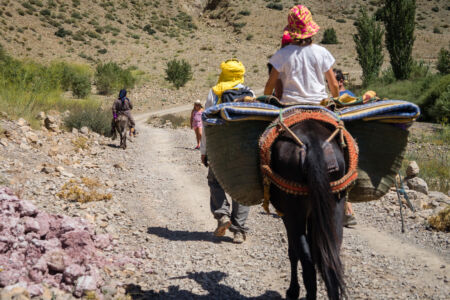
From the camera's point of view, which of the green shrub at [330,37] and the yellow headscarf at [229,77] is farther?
the green shrub at [330,37]

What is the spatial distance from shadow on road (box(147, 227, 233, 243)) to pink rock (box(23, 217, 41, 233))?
1.92m

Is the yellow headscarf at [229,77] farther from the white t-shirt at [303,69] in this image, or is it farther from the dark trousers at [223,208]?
the white t-shirt at [303,69]

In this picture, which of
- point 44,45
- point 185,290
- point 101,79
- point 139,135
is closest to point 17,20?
point 44,45

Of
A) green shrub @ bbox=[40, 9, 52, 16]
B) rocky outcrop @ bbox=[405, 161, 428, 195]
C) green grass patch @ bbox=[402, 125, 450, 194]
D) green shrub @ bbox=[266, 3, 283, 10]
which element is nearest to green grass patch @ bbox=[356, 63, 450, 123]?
green grass patch @ bbox=[402, 125, 450, 194]

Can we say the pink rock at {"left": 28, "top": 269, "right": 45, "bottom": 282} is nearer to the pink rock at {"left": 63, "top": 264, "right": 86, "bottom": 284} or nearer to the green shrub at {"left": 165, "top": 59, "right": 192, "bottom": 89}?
the pink rock at {"left": 63, "top": 264, "right": 86, "bottom": 284}

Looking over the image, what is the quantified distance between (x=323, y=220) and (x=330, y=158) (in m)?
0.46

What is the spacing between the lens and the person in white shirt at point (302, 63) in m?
3.64

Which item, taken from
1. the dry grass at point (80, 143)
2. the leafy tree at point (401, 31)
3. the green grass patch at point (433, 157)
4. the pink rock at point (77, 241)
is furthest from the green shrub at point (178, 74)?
the pink rock at point (77, 241)

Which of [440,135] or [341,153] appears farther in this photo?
[440,135]

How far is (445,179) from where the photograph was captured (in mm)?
9977

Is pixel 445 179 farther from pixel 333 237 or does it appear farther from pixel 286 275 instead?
pixel 333 237

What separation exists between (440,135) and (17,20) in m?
47.8

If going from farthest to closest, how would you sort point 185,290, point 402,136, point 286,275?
1. point 286,275
2. point 185,290
3. point 402,136

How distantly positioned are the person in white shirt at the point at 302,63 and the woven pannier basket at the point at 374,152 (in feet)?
1.44
